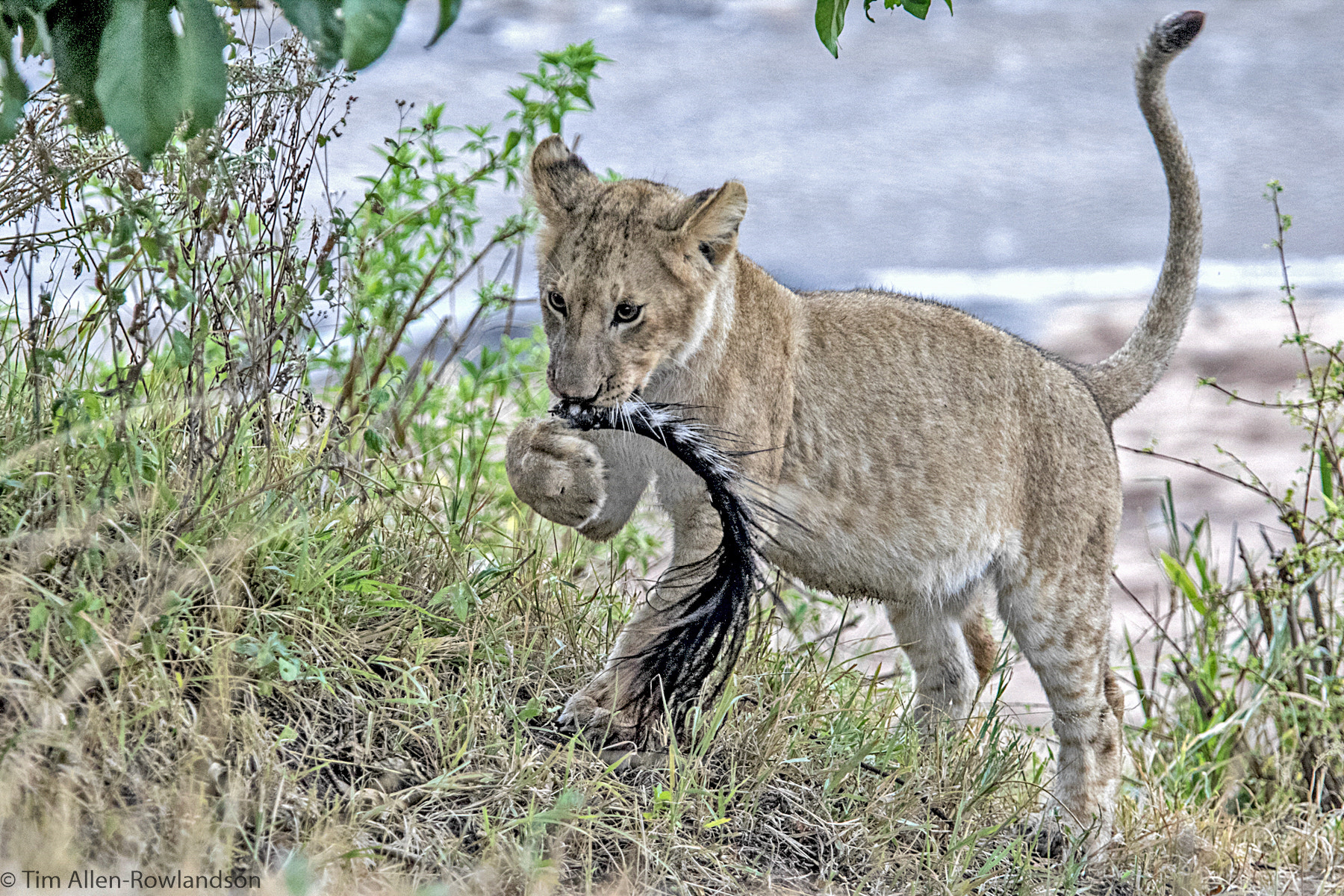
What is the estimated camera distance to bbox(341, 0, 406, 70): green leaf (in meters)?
2.00

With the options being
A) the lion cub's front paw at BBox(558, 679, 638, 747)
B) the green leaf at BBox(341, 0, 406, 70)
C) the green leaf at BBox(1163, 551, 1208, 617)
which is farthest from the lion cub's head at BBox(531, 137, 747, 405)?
the green leaf at BBox(1163, 551, 1208, 617)

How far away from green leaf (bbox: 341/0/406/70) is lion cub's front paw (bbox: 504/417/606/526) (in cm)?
154

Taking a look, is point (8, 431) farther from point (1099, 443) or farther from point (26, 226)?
point (1099, 443)

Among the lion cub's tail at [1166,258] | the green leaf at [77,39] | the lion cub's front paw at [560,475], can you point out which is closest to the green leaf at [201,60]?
the green leaf at [77,39]

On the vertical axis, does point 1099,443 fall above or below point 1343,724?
above

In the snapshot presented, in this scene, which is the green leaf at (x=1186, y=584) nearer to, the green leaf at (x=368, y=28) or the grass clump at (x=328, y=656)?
the grass clump at (x=328, y=656)

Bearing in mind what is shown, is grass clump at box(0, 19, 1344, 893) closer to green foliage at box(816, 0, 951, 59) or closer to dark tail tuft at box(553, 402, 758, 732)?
dark tail tuft at box(553, 402, 758, 732)

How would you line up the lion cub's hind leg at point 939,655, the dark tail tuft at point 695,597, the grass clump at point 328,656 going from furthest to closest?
the lion cub's hind leg at point 939,655
the dark tail tuft at point 695,597
the grass clump at point 328,656

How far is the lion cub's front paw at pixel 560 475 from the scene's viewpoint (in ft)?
11.4

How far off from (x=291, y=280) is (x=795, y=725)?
73.4 inches

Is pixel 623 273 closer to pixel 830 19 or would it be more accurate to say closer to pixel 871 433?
pixel 830 19

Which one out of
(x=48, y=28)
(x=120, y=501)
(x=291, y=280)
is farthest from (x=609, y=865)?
A: (x=48, y=28)

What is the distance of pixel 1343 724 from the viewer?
4645 millimetres

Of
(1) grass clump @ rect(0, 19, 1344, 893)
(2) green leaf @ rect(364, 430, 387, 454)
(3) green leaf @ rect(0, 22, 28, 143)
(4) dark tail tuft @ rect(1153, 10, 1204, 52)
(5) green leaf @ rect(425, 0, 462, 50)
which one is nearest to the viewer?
(5) green leaf @ rect(425, 0, 462, 50)
